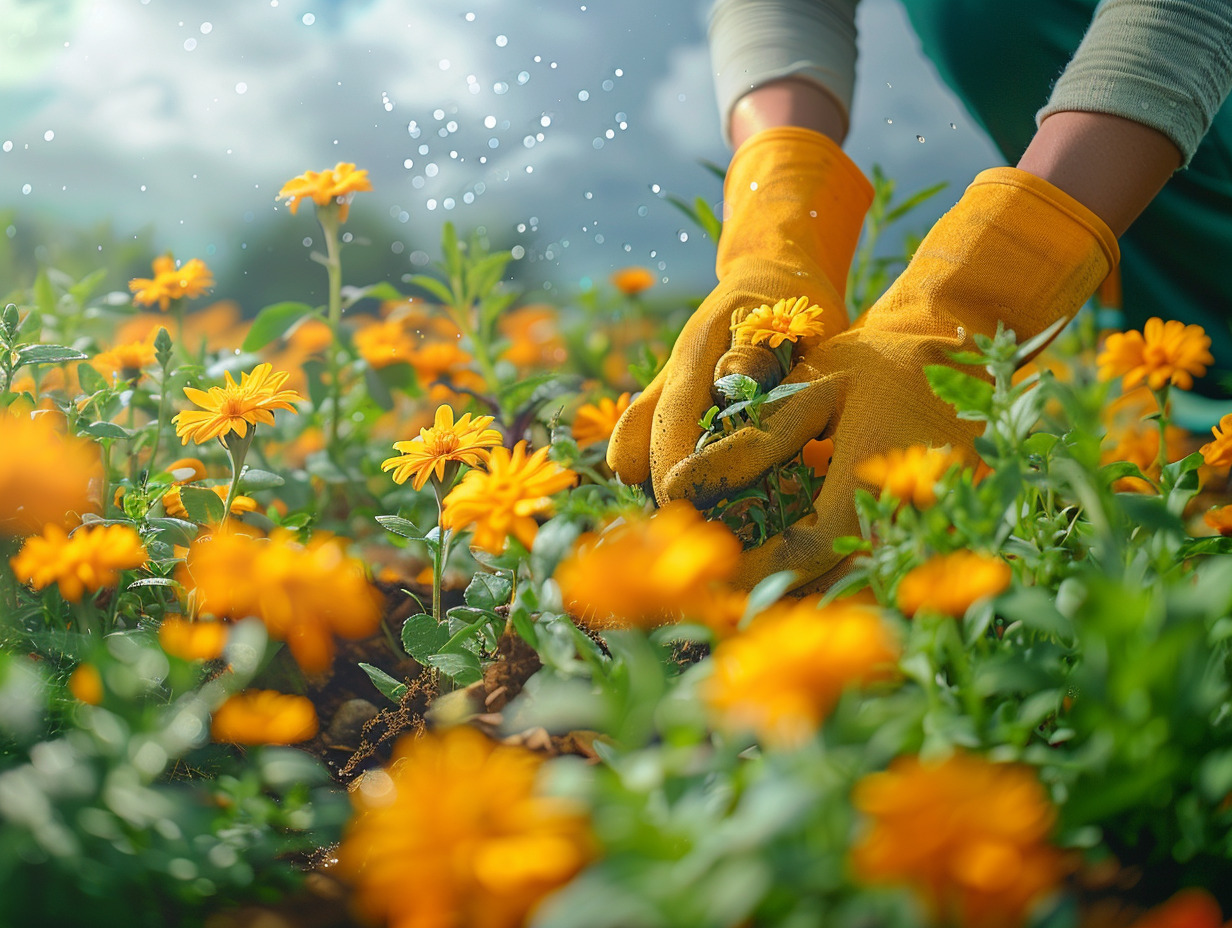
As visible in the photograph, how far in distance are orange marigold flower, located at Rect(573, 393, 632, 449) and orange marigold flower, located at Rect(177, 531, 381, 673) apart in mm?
410

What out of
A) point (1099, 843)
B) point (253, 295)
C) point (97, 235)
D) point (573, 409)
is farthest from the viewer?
point (97, 235)

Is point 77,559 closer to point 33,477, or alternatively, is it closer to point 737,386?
point 33,477

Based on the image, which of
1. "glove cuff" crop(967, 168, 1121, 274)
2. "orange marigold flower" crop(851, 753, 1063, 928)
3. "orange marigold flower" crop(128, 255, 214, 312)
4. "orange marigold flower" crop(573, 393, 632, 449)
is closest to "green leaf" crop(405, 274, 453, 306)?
"orange marigold flower" crop(128, 255, 214, 312)

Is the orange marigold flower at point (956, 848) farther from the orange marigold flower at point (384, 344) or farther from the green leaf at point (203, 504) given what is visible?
the orange marigold flower at point (384, 344)

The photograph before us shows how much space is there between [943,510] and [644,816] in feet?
1.01

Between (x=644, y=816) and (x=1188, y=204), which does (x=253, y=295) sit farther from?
(x=1188, y=204)

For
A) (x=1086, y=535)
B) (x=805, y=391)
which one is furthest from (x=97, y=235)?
(x=1086, y=535)

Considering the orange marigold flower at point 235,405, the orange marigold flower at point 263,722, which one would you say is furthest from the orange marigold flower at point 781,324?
the orange marigold flower at point 263,722

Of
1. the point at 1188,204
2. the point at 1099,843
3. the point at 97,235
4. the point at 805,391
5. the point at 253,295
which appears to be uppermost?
the point at 97,235

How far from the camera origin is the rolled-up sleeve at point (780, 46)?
1545mm

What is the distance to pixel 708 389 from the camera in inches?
38.9

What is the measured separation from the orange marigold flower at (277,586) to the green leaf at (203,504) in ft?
0.22

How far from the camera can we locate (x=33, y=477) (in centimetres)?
68

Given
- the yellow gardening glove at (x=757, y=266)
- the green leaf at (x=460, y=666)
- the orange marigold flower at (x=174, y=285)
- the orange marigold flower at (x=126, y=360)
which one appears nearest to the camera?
the green leaf at (x=460, y=666)
